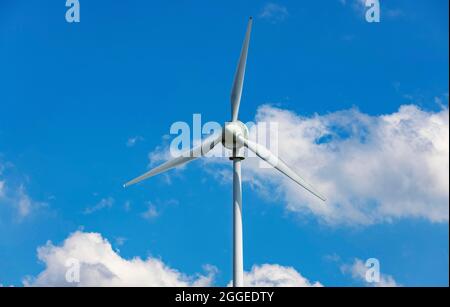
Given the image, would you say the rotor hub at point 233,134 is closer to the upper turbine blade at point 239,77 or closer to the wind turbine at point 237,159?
the wind turbine at point 237,159

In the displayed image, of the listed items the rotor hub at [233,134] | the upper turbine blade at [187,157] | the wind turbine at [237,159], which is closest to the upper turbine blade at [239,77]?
the wind turbine at [237,159]

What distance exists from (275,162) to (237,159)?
7.83 feet

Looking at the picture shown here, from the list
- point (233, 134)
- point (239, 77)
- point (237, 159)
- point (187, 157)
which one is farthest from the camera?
point (239, 77)

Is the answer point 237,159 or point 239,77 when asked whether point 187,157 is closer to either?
point 237,159

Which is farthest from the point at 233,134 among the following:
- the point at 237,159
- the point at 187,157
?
the point at 187,157

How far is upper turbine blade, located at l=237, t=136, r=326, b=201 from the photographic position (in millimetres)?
39250

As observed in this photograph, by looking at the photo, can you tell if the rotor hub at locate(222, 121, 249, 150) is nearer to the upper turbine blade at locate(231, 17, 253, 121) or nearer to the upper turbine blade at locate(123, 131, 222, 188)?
the upper turbine blade at locate(123, 131, 222, 188)

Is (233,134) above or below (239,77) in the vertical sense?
below

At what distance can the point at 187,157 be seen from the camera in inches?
1617

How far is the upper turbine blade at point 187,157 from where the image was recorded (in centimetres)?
3997

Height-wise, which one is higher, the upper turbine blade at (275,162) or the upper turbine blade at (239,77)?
the upper turbine blade at (239,77)

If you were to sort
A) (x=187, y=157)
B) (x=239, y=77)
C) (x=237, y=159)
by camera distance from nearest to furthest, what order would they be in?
(x=237, y=159) → (x=187, y=157) → (x=239, y=77)
